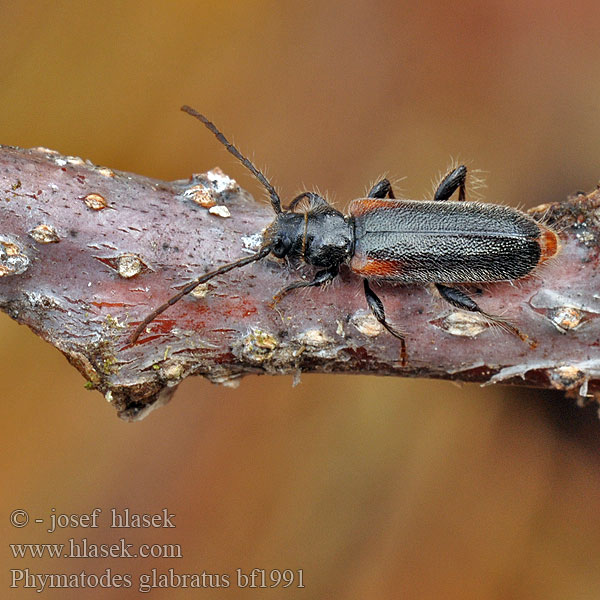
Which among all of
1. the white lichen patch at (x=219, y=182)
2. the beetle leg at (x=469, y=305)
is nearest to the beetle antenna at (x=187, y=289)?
the white lichen patch at (x=219, y=182)

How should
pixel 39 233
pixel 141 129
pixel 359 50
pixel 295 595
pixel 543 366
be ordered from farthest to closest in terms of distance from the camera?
1. pixel 359 50
2. pixel 141 129
3. pixel 295 595
4. pixel 543 366
5. pixel 39 233

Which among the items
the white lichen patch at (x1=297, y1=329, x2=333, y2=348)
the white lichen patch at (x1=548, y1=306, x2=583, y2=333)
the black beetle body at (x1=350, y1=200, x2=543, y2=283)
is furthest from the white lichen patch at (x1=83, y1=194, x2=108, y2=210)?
the white lichen patch at (x1=548, y1=306, x2=583, y2=333)

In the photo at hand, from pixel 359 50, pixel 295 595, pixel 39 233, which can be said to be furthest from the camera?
pixel 359 50

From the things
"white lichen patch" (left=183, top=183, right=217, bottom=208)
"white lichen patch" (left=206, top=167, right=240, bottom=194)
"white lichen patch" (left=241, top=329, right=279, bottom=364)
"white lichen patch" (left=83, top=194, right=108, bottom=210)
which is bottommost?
"white lichen patch" (left=241, top=329, right=279, bottom=364)

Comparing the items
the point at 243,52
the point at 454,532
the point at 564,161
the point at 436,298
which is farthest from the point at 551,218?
the point at 243,52

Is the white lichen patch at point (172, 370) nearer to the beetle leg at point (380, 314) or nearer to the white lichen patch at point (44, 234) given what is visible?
the white lichen patch at point (44, 234)

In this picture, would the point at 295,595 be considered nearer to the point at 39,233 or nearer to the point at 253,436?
the point at 253,436

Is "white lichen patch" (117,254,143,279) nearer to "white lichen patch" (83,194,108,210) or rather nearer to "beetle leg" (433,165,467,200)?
"white lichen patch" (83,194,108,210)

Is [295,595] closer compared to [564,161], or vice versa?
[295,595]
